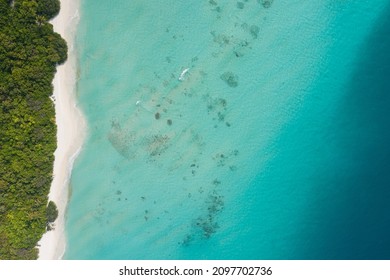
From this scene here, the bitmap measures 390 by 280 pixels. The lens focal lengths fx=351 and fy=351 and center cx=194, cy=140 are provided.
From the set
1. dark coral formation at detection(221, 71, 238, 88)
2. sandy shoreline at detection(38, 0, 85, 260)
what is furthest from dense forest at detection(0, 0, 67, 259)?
dark coral formation at detection(221, 71, 238, 88)

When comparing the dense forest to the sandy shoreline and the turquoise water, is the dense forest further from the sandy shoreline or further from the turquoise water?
the turquoise water

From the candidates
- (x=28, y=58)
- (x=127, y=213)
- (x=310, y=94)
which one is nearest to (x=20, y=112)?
(x=28, y=58)

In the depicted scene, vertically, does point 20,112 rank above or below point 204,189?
above

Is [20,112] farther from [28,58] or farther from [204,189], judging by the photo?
[204,189]

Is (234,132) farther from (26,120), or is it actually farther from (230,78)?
(26,120)

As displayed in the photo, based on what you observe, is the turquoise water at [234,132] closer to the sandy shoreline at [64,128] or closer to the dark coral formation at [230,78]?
the dark coral formation at [230,78]

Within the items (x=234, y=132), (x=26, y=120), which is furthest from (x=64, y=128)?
(x=234, y=132)

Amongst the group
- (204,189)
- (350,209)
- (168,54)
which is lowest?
(204,189)
